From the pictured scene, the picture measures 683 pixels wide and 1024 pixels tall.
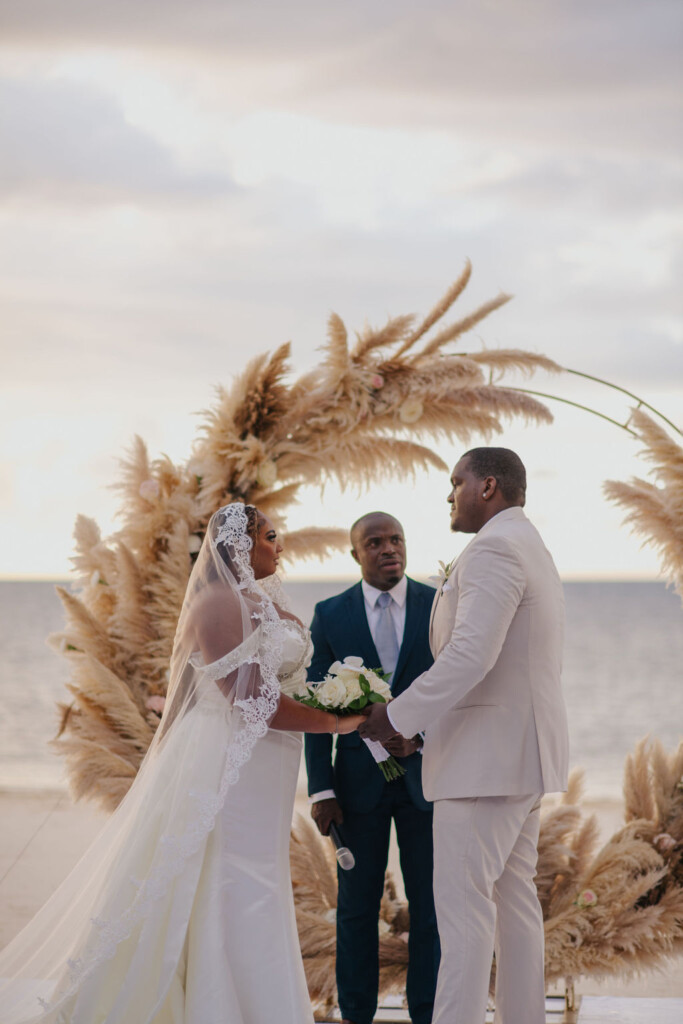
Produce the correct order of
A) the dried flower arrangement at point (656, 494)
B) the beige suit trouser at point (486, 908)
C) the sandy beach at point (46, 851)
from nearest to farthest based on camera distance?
the beige suit trouser at point (486, 908), the dried flower arrangement at point (656, 494), the sandy beach at point (46, 851)

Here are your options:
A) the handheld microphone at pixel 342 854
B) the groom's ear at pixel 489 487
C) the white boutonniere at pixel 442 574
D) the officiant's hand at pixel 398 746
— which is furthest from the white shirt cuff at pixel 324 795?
the groom's ear at pixel 489 487

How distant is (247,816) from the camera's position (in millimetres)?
3221

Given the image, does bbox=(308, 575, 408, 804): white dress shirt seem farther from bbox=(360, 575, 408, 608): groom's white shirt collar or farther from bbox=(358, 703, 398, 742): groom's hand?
bbox=(358, 703, 398, 742): groom's hand

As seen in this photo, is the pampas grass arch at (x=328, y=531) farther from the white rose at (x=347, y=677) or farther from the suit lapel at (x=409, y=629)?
the white rose at (x=347, y=677)

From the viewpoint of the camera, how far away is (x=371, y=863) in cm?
383

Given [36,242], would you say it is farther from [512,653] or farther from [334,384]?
[512,653]

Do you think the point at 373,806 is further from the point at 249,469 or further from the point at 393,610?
the point at 249,469

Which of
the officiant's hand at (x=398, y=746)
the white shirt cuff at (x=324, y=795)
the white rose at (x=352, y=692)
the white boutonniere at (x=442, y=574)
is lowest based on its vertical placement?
the white shirt cuff at (x=324, y=795)

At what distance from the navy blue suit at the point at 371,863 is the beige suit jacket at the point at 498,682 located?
2.11 ft

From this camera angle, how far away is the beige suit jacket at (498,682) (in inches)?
120

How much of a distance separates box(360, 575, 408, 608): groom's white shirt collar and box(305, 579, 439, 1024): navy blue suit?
28 centimetres

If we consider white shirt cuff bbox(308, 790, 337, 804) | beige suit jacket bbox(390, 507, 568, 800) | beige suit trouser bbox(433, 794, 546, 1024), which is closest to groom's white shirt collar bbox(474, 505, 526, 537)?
beige suit jacket bbox(390, 507, 568, 800)

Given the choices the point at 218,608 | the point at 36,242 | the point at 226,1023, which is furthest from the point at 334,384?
the point at 36,242

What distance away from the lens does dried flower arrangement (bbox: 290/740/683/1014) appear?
411cm
